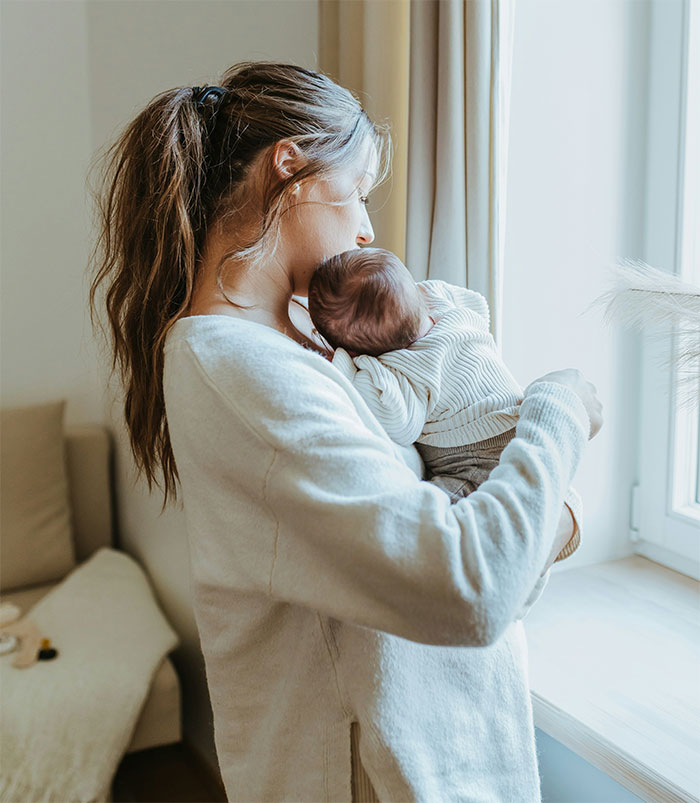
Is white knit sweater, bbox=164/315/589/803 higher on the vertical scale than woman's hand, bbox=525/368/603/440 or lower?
lower

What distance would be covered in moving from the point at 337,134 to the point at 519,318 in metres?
0.61

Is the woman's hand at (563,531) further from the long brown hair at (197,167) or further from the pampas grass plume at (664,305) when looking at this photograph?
the long brown hair at (197,167)

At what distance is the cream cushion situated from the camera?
8.10ft

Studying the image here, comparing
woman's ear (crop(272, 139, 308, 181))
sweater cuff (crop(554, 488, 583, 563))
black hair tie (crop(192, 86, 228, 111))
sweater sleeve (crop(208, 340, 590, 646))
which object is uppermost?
black hair tie (crop(192, 86, 228, 111))

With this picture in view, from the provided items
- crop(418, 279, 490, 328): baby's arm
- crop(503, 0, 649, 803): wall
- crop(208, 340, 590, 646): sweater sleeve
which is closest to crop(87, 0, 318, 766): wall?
crop(503, 0, 649, 803): wall

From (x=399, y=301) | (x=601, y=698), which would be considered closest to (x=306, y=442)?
(x=399, y=301)

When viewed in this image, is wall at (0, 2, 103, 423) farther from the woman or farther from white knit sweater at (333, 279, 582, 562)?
white knit sweater at (333, 279, 582, 562)

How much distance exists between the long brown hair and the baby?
0.37 feet

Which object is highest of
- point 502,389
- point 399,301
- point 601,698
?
point 399,301

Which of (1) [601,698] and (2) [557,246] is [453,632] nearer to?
(1) [601,698]

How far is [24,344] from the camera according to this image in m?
2.77

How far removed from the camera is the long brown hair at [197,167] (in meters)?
0.98

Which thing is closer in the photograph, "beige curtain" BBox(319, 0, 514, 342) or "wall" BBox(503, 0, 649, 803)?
"beige curtain" BBox(319, 0, 514, 342)

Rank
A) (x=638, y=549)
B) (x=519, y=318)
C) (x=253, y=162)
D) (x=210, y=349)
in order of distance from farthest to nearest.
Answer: (x=638, y=549) < (x=519, y=318) < (x=253, y=162) < (x=210, y=349)
